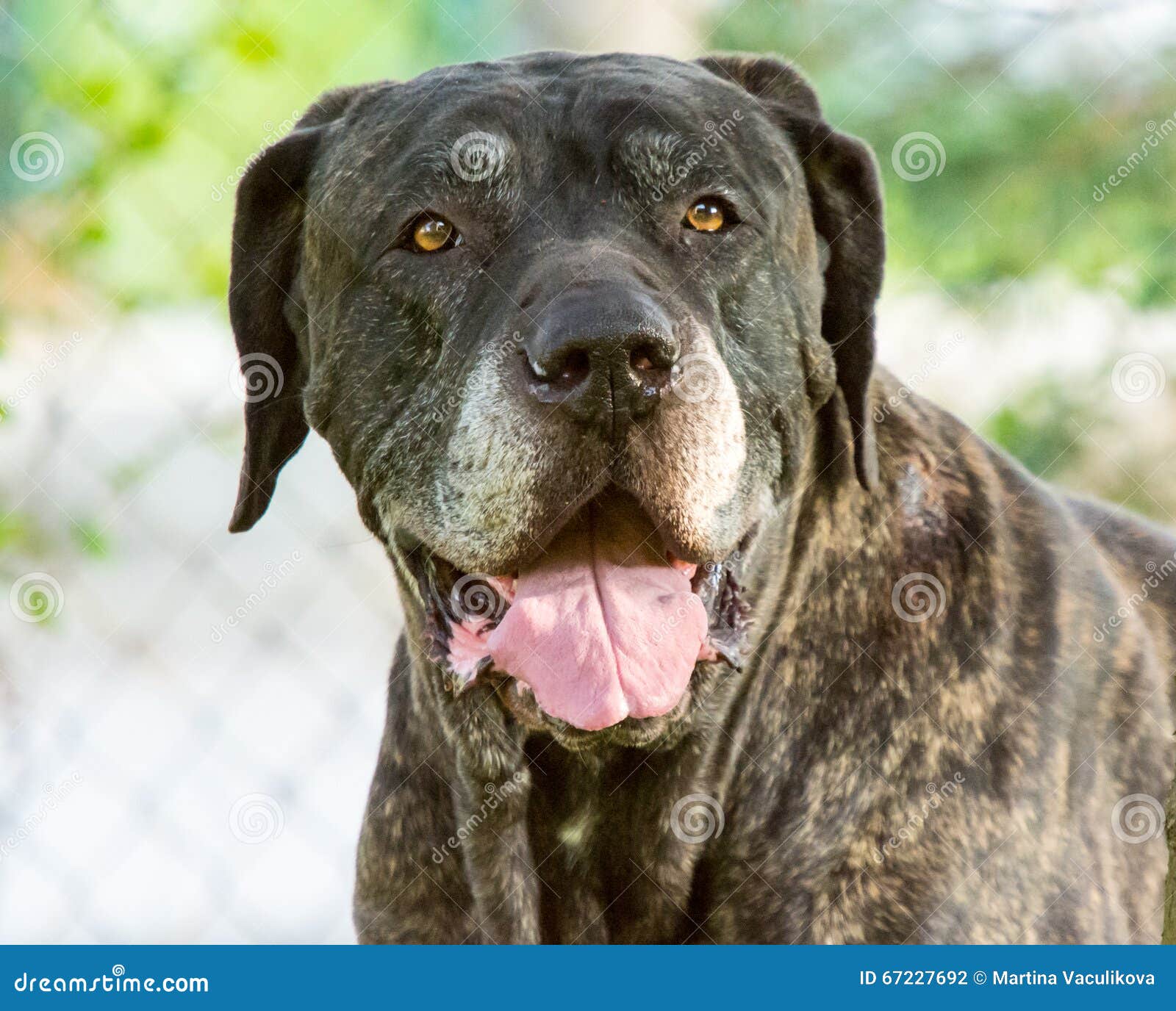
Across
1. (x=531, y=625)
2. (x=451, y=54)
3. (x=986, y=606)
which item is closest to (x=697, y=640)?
(x=531, y=625)

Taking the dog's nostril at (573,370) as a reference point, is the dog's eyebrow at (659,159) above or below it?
above

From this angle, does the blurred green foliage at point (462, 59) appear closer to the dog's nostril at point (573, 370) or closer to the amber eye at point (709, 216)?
the amber eye at point (709, 216)

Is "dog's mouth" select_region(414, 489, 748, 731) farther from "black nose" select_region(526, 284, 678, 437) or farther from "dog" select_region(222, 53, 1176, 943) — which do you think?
"black nose" select_region(526, 284, 678, 437)

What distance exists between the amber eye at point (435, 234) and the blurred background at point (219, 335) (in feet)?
4.85

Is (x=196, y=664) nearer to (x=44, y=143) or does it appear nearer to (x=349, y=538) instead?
(x=349, y=538)

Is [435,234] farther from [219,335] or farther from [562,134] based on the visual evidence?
[219,335]

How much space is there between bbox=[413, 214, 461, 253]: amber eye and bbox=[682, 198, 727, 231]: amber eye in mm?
466

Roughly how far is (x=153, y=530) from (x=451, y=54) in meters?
1.92

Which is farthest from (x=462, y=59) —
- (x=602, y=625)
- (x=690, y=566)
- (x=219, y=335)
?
(x=602, y=625)

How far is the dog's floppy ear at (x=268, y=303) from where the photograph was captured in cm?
312

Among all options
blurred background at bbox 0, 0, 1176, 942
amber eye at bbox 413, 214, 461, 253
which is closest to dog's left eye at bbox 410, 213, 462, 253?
amber eye at bbox 413, 214, 461, 253

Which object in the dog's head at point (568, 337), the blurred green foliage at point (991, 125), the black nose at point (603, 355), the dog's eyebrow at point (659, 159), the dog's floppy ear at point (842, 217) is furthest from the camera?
the blurred green foliage at point (991, 125)

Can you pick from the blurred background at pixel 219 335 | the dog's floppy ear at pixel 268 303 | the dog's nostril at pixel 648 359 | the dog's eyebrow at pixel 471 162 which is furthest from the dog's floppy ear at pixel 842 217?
the blurred background at pixel 219 335

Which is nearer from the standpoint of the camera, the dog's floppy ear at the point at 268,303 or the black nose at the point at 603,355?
the black nose at the point at 603,355
